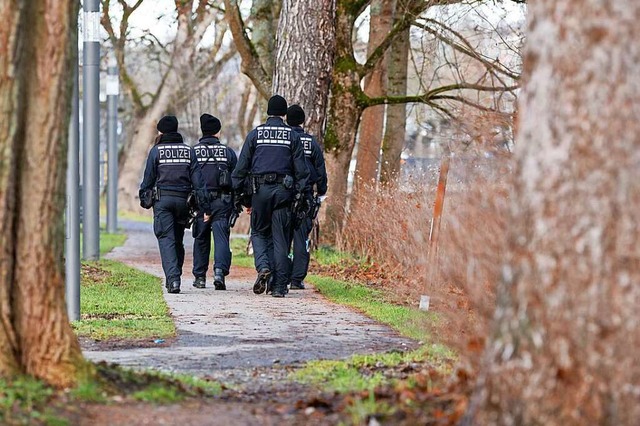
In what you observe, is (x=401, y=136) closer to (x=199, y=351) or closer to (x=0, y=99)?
(x=199, y=351)

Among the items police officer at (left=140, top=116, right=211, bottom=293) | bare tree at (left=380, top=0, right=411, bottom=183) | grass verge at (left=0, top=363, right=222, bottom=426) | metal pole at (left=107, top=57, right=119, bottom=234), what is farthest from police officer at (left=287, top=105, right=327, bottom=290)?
metal pole at (left=107, top=57, right=119, bottom=234)

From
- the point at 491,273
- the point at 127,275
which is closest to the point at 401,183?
the point at 127,275

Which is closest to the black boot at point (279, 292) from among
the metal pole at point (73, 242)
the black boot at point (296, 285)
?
the black boot at point (296, 285)

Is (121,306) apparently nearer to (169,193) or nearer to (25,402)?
(169,193)

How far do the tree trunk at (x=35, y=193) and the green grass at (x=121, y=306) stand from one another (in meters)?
3.59

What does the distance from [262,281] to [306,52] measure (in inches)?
233

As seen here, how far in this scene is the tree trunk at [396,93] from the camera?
84.9 ft

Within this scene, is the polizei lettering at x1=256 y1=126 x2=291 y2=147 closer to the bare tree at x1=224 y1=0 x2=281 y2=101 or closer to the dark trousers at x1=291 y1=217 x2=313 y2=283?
the dark trousers at x1=291 y1=217 x2=313 y2=283

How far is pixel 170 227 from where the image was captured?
48.8 feet

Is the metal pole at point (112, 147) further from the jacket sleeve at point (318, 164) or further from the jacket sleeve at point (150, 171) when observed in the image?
the jacket sleeve at point (318, 164)

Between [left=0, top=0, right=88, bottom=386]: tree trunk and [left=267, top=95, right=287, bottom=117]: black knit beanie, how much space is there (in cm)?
757

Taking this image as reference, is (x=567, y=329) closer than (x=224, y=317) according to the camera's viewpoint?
Yes

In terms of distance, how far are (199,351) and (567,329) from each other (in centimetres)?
485

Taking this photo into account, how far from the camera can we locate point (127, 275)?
56.7 ft
